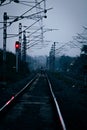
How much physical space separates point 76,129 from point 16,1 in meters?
14.9

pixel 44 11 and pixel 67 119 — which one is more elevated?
pixel 44 11

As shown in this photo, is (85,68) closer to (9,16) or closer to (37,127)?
(9,16)

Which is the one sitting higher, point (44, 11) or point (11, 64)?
point (44, 11)

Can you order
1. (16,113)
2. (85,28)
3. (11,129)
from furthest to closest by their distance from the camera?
(85,28) → (16,113) → (11,129)

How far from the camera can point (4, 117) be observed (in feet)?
33.0

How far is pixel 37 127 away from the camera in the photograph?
333 inches

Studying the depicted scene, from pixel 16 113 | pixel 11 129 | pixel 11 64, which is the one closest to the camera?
pixel 11 129

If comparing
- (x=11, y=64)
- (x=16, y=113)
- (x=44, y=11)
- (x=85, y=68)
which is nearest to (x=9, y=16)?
(x=44, y=11)

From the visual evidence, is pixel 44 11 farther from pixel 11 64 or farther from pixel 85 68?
pixel 11 64

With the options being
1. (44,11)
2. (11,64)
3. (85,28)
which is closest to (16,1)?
(44,11)

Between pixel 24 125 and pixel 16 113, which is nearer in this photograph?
pixel 24 125

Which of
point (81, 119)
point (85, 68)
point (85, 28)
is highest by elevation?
point (85, 28)

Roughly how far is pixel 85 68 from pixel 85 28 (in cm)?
684

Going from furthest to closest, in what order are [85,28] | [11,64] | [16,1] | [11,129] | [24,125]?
[11,64]
[85,28]
[16,1]
[24,125]
[11,129]
